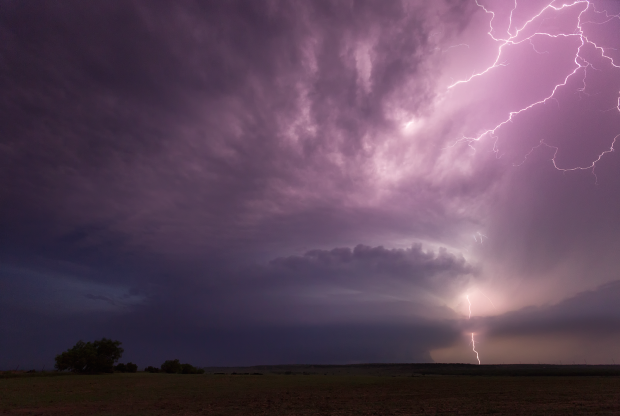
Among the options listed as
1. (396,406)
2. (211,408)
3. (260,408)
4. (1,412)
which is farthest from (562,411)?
(1,412)

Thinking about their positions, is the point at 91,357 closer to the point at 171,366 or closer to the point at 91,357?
the point at 91,357

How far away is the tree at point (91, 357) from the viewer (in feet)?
225

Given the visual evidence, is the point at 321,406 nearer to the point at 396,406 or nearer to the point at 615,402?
the point at 396,406

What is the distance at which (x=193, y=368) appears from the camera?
102m

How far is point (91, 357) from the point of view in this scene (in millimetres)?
69875

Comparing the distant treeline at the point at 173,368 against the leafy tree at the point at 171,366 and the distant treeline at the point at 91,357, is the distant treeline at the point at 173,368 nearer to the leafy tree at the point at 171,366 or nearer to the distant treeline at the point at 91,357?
the leafy tree at the point at 171,366

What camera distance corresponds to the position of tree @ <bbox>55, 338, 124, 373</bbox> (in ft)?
225

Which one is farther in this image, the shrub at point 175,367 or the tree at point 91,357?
the shrub at point 175,367

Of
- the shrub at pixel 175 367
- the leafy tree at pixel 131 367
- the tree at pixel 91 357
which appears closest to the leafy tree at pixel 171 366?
the shrub at pixel 175 367

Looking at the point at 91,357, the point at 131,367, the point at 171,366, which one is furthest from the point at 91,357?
the point at 171,366

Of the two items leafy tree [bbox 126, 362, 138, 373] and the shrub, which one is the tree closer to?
leafy tree [bbox 126, 362, 138, 373]

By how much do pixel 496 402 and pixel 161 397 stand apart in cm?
3250

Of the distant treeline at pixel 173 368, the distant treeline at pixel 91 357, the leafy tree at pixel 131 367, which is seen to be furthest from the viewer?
the distant treeline at pixel 173 368

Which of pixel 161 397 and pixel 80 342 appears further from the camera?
pixel 80 342
